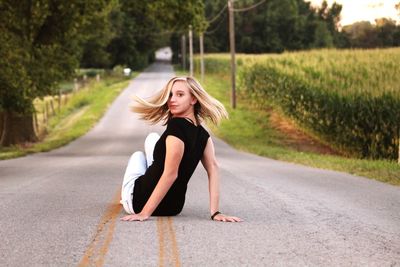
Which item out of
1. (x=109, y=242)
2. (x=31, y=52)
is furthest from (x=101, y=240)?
(x=31, y=52)

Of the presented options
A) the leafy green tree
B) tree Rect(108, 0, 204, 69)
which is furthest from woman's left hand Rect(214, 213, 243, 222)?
the leafy green tree

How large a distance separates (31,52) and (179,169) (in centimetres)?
2155

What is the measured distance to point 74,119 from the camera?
4609 cm

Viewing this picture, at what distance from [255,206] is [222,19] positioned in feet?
334

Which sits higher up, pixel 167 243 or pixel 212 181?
pixel 212 181

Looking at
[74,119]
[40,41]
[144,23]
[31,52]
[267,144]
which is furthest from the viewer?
[144,23]

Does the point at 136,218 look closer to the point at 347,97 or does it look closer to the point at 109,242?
the point at 109,242

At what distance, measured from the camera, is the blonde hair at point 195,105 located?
6.75m

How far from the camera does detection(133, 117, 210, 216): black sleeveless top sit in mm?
6750

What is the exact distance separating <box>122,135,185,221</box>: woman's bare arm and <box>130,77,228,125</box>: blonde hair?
0.31 metres

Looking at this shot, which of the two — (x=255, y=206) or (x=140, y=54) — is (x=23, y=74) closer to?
(x=255, y=206)

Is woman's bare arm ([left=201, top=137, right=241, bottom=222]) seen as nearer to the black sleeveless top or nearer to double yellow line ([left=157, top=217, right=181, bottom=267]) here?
the black sleeveless top

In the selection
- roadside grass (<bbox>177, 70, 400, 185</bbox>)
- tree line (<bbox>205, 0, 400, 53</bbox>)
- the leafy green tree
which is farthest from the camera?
tree line (<bbox>205, 0, 400, 53</bbox>)

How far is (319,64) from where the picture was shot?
3272cm
